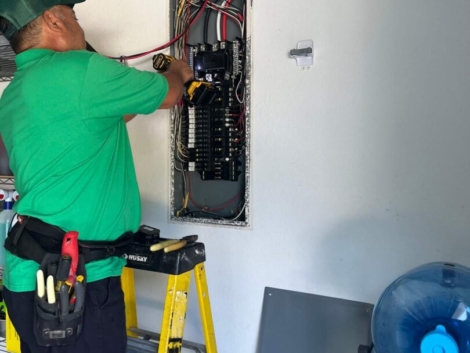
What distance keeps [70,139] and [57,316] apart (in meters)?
0.45

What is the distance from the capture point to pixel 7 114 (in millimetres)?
1229

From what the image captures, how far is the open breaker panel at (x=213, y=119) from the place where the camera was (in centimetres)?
166

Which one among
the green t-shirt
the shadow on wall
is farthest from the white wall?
the green t-shirt

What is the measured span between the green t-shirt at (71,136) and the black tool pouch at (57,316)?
8 cm

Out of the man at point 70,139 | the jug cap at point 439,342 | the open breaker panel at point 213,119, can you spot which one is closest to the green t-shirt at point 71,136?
the man at point 70,139

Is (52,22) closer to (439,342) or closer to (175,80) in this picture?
(175,80)

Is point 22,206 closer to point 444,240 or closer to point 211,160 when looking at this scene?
point 211,160

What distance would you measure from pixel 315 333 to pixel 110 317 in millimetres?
686

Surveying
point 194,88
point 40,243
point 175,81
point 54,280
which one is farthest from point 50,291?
point 194,88

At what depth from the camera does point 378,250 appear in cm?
141

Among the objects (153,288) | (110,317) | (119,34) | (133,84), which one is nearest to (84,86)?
(133,84)

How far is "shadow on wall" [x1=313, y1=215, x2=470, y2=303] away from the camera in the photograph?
4.33 ft

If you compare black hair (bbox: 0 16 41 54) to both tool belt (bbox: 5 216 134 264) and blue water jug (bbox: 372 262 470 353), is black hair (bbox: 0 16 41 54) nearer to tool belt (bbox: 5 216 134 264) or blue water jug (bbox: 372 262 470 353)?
tool belt (bbox: 5 216 134 264)

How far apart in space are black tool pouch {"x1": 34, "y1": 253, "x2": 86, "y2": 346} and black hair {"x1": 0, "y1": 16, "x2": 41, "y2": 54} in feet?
1.93
